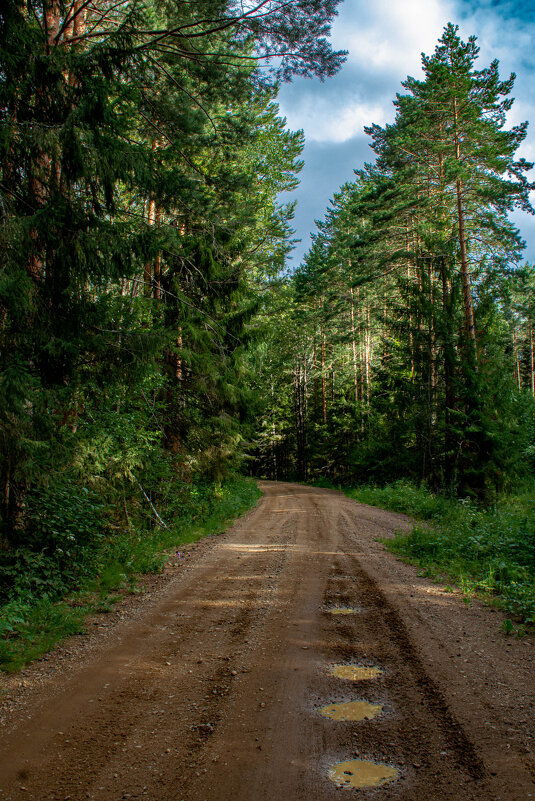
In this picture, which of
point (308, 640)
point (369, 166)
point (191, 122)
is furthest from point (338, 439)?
point (308, 640)

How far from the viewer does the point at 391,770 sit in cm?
251

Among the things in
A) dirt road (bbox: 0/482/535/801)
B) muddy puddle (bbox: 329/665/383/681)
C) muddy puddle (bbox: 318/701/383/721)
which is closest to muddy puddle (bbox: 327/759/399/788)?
dirt road (bbox: 0/482/535/801)

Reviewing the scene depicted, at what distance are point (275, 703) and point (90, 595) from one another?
141 inches

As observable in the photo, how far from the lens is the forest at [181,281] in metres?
5.59

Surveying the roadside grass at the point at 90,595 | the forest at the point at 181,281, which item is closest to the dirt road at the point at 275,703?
the roadside grass at the point at 90,595

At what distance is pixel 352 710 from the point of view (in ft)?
10.3

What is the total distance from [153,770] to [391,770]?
1354 millimetres

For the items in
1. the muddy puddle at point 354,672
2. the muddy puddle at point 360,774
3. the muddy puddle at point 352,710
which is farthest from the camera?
the muddy puddle at point 354,672

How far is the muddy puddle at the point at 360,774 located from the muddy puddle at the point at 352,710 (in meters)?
0.46

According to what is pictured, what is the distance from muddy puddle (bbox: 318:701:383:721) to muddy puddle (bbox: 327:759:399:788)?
46 cm

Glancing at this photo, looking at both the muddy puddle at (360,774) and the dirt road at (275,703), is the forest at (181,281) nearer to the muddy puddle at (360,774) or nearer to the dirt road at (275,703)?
the dirt road at (275,703)

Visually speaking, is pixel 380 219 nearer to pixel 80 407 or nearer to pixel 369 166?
pixel 369 166

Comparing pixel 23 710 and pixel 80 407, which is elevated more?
pixel 80 407

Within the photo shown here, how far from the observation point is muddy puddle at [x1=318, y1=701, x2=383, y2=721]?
305 centimetres
